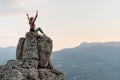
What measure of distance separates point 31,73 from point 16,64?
9.10 ft

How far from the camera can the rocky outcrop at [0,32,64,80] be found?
48.4 m

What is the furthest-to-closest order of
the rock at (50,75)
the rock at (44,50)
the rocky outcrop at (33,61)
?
the rock at (44,50), the rock at (50,75), the rocky outcrop at (33,61)

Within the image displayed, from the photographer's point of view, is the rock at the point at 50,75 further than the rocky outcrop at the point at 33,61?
Yes

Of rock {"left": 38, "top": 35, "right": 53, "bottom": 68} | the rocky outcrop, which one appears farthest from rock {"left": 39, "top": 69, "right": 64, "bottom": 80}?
rock {"left": 38, "top": 35, "right": 53, "bottom": 68}

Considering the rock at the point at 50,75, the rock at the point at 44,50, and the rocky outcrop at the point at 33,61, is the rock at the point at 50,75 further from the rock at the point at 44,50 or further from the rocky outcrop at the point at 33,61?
the rock at the point at 44,50

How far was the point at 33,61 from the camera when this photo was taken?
5150cm

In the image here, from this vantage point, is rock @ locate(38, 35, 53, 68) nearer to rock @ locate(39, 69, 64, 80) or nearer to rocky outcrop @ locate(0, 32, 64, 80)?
rocky outcrop @ locate(0, 32, 64, 80)

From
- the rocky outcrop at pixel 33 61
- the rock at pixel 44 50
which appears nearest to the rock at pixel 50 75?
the rocky outcrop at pixel 33 61

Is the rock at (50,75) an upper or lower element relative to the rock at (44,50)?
lower

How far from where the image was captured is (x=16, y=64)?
164 ft

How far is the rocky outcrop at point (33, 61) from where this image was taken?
48406 mm

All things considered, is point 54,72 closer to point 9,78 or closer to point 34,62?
point 34,62

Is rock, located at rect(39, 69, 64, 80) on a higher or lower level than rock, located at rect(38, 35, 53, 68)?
lower

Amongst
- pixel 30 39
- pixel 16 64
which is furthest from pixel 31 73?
pixel 30 39
